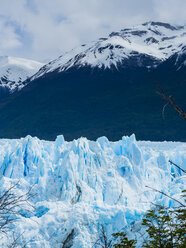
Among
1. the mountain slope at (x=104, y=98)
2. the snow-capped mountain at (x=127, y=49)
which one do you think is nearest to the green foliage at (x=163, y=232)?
the mountain slope at (x=104, y=98)

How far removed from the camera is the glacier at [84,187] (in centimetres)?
1310

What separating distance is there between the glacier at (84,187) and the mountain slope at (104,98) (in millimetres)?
55350

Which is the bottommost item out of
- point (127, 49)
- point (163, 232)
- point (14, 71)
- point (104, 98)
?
point (163, 232)

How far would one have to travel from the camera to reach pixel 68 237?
12.8 m

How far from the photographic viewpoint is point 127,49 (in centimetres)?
11956

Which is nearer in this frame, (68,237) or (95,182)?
(68,237)

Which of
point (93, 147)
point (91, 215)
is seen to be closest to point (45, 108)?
point (93, 147)

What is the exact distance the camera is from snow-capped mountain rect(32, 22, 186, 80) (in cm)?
11794

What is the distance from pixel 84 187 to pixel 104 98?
91.8m

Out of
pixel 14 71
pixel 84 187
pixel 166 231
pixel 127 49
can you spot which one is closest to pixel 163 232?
pixel 166 231

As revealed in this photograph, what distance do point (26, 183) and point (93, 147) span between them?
5244mm

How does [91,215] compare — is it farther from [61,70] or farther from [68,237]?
[61,70]

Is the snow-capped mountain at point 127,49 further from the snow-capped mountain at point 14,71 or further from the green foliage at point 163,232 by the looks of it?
the green foliage at point 163,232

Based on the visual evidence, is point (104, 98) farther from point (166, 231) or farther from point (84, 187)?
point (166, 231)
